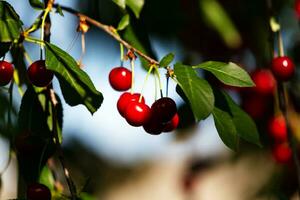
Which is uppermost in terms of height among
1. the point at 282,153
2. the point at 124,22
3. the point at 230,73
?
the point at 124,22

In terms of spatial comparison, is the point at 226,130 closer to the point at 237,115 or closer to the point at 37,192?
the point at 237,115

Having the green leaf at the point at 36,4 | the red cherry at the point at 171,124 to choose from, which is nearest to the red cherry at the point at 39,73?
the green leaf at the point at 36,4

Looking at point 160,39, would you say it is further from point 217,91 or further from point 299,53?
point 217,91

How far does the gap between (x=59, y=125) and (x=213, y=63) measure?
0.33m

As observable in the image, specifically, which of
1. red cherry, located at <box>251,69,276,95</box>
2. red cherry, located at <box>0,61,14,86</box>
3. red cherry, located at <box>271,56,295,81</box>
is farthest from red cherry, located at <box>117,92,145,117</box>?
red cherry, located at <box>251,69,276,95</box>

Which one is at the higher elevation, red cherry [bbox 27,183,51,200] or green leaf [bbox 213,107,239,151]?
green leaf [bbox 213,107,239,151]

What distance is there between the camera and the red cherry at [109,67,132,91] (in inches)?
49.9

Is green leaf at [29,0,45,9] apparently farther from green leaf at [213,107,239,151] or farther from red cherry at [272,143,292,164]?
red cherry at [272,143,292,164]

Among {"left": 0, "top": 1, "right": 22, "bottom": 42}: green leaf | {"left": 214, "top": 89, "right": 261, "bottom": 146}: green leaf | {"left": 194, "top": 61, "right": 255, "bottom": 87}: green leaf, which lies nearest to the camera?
{"left": 0, "top": 1, "right": 22, "bottom": 42}: green leaf

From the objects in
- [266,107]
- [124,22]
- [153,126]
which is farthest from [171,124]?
[266,107]

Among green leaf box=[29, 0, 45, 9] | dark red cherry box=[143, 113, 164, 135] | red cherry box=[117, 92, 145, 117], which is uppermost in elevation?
green leaf box=[29, 0, 45, 9]

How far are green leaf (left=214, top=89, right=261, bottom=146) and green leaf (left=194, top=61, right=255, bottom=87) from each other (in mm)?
97

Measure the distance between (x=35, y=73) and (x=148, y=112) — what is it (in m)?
0.22

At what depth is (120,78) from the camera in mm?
1266
